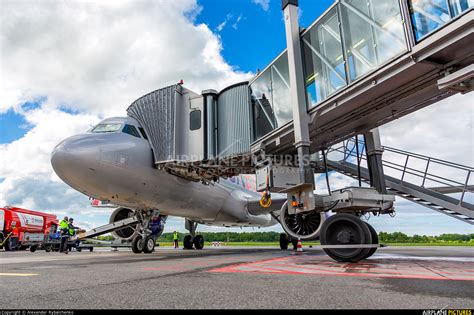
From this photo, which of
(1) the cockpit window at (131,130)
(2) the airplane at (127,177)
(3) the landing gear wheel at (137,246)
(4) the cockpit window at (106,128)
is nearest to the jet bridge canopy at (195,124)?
(1) the cockpit window at (131,130)

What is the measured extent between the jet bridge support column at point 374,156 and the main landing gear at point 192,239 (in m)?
12.4

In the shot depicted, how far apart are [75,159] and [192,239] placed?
38.4 ft

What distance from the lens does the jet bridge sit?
4.89 m

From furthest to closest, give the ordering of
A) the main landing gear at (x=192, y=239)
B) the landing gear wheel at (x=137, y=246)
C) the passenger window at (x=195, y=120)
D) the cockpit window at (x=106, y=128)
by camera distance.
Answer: the main landing gear at (x=192, y=239), the landing gear wheel at (x=137, y=246), the passenger window at (x=195, y=120), the cockpit window at (x=106, y=128)

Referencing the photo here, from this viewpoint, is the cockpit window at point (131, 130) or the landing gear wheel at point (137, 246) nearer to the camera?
the cockpit window at point (131, 130)

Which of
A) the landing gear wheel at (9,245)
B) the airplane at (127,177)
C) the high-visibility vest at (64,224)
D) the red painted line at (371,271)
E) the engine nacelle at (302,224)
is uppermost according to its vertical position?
the airplane at (127,177)

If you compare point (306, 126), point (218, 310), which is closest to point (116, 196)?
point (306, 126)

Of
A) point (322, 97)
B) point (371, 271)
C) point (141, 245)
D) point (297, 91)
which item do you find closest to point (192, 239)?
point (141, 245)

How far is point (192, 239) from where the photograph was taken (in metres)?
18.8

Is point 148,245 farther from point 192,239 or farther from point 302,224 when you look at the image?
point 192,239

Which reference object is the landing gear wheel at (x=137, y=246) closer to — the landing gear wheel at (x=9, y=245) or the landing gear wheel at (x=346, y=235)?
the landing gear wheel at (x=346, y=235)

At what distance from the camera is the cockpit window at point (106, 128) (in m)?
10.0

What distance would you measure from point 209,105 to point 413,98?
21.4ft

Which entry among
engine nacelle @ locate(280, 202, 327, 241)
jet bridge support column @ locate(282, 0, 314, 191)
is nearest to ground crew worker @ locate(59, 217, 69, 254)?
engine nacelle @ locate(280, 202, 327, 241)
